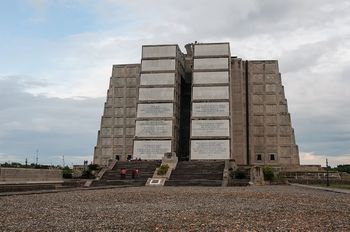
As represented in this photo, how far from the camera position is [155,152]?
54719 mm

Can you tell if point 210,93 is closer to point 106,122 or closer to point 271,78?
point 271,78

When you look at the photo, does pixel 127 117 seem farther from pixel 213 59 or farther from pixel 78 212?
pixel 78 212

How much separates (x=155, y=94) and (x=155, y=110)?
2.20 metres

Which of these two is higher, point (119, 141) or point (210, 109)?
point (210, 109)

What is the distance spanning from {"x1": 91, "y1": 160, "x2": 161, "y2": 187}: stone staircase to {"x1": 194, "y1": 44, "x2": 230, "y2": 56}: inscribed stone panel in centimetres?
1980

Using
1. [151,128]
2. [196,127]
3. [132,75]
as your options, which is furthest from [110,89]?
[196,127]

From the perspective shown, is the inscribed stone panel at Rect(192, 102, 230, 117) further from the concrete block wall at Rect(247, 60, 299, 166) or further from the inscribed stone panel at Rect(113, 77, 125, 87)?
the inscribed stone panel at Rect(113, 77, 125, 87)

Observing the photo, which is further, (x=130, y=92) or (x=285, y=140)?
(x=130, y=92)

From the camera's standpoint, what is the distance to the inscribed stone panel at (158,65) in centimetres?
5859

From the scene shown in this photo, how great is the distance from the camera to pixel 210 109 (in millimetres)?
56062

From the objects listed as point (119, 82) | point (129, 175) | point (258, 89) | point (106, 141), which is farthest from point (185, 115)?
point (129, 175)

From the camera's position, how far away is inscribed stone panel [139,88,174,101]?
2258 inches

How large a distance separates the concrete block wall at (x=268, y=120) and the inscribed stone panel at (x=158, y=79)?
11.1 metres

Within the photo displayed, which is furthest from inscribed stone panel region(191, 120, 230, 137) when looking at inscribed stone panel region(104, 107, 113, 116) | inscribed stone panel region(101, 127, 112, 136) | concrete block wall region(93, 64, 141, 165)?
inscribed stone panel region(104, 107, 113, 116)
